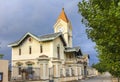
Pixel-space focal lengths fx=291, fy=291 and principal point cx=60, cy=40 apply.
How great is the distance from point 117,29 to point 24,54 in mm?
38231

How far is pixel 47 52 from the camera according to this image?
147 ft

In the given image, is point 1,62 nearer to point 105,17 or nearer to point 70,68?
point 105,17

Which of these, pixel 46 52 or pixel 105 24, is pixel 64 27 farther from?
pixel 105 24

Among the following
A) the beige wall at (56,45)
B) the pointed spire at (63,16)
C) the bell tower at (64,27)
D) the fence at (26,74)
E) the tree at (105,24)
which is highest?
the pointed spire at (63,16)

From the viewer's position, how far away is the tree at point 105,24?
33.7 ft

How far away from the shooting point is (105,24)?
10.5 metres

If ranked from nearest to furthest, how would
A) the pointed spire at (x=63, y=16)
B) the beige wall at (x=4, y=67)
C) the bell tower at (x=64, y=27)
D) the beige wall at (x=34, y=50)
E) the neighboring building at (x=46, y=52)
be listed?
the beige wall at (x=4, y=67) < the neighboring building at (x=46, y=52) < the beige wall at (x=34, y=50) < the bell tower at (x=64, y=27) < the pointed spire at (x=63, y=16)

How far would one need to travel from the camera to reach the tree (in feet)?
33.7

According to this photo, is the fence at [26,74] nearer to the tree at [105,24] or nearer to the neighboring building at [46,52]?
the neighboring building at [46,52]

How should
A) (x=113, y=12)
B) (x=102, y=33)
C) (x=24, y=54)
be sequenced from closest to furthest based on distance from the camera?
(x=113, y=12) < (x=102, y=33) < (x=24, y=54)

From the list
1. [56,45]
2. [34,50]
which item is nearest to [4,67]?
[56,45]

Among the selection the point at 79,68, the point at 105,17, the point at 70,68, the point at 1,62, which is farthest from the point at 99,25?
the point at 79,68

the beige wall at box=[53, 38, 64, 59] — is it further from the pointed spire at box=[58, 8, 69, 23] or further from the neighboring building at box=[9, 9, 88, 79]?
the pointed spire at box=[58, 8, 69, 23]

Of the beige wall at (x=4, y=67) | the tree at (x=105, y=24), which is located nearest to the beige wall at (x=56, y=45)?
the beige wall at (x=4, y=67)
